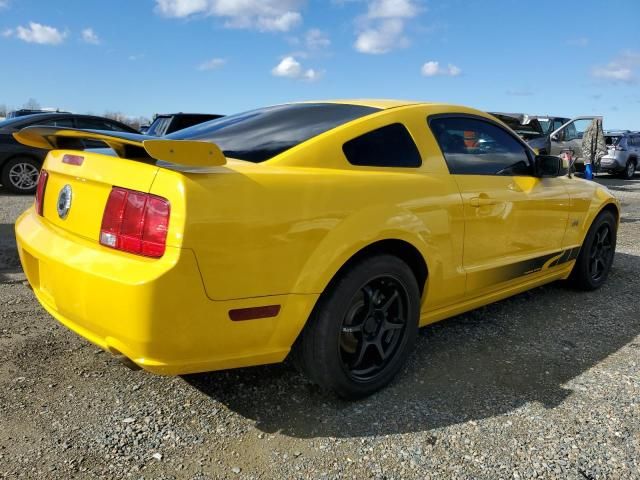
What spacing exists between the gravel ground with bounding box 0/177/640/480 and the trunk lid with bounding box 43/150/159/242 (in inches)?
34.0

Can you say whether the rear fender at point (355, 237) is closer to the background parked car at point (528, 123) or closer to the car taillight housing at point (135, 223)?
A: the car taillight housing at point (135, 223)

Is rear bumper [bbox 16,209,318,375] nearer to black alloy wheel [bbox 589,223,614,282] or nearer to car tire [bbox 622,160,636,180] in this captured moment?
black alloy wheel [bbox 589,223,614,282]

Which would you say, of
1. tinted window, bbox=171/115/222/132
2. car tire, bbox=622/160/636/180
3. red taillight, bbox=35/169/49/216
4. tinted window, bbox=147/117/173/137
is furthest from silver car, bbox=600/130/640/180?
red taillight, bbox=35/169/49/216

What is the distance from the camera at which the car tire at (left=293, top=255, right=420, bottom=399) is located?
8.04ft

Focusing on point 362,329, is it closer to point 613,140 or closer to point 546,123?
point 546,123

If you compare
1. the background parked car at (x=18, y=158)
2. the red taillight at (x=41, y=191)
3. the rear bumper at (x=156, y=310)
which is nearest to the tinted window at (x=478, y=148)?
the rear bumper at (x=156, y=310)

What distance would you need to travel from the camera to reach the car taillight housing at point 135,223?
2.02 m

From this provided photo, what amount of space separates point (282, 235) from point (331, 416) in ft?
3.08

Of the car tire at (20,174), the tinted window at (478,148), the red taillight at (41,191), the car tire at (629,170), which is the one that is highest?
the tinted window at (478,148)

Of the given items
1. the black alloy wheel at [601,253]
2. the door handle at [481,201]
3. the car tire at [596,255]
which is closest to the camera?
the door handle at [481,201]

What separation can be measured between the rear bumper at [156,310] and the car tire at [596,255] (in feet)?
9.94

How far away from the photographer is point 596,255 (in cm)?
460

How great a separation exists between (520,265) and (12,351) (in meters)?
3.14

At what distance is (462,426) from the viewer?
2.47 m
